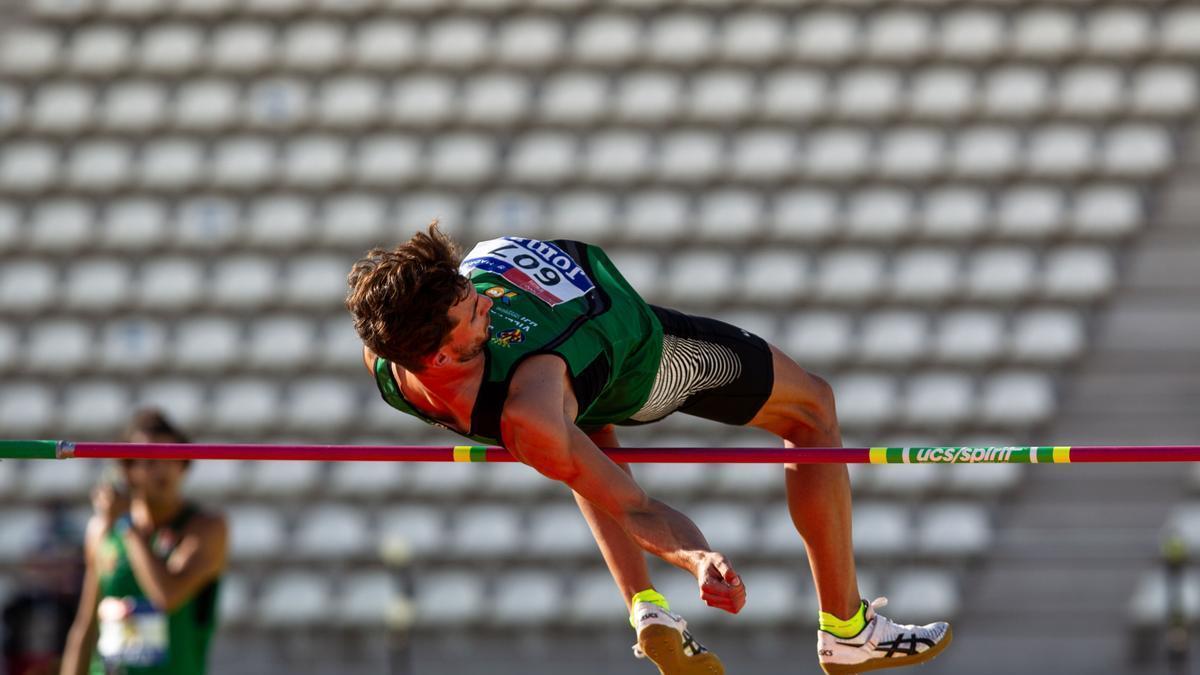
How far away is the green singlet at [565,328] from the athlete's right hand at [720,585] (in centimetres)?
52

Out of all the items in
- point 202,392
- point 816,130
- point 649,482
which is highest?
point 816,130

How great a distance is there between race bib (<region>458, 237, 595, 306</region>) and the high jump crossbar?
377 mm

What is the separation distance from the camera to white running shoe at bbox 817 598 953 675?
3.89 m

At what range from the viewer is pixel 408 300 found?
3193 mm

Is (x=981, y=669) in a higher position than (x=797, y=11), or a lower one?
lower

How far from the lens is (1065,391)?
27.7 ft

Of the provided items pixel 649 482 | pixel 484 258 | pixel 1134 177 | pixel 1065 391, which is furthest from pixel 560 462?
pixel 1134 177

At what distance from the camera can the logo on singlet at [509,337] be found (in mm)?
3346

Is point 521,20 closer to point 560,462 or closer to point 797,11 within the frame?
point 797,11

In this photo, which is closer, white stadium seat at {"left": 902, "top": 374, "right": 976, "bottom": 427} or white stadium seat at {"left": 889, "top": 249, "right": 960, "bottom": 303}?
white stadium seat at {"left": 902, "top": 374, "right": 976, "bottom": 427}

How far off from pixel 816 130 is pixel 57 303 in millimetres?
4186

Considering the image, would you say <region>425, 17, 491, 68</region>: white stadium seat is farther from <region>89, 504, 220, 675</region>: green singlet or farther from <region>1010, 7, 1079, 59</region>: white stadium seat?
<region>89, 504, 220, 675</region>: green singlet

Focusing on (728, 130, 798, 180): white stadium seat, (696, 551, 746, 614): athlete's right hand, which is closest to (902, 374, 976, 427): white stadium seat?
(728, 130, 798, 180): white stadium seat

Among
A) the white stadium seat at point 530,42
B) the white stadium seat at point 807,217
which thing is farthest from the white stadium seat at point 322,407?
the white stadium seat at point 807,217
